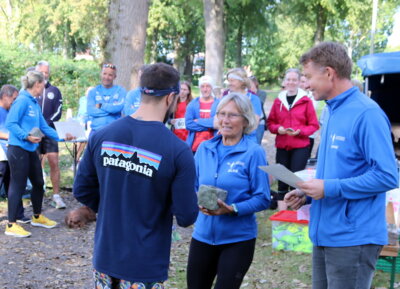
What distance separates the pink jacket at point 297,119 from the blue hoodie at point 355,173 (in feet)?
15.7

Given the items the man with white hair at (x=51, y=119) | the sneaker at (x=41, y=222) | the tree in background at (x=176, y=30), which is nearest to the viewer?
the sneaker at (x=41, y=222)

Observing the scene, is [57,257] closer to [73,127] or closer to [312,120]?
[73,127]

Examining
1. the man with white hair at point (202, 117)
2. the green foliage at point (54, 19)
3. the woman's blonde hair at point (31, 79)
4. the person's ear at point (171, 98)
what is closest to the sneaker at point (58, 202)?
the woman's blonde hair at point (31, 79)

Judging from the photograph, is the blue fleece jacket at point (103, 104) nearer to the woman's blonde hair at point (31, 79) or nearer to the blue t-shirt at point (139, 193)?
the woman's blonde hair at point (31, 79)

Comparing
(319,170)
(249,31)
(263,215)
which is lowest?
(263,215)

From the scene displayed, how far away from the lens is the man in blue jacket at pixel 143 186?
242 cm

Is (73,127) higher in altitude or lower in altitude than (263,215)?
higher

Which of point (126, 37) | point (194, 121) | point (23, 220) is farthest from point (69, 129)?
point (126, 37)

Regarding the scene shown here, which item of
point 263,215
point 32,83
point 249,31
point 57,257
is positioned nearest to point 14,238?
point 57,257

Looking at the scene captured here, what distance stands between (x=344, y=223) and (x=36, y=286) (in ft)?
11.8

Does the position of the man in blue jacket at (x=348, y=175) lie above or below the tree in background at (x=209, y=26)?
below

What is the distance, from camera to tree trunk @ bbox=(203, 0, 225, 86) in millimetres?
17484

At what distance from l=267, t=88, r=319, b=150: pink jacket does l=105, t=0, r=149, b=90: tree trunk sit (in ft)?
10.6

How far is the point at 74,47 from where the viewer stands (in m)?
53.9
